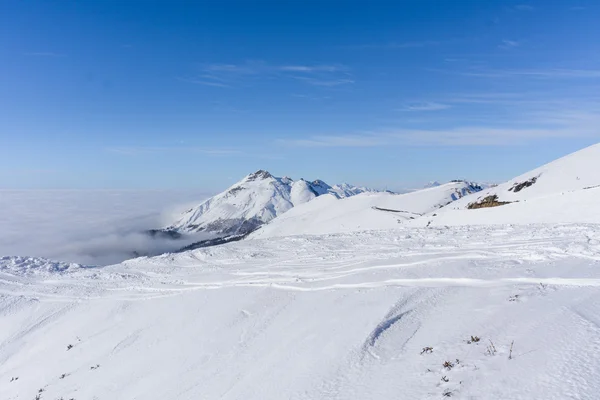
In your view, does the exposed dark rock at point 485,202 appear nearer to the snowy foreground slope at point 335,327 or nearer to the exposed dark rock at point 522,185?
the exposed dark rock at point 522,185

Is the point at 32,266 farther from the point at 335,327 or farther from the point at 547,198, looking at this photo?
the point at 547,198

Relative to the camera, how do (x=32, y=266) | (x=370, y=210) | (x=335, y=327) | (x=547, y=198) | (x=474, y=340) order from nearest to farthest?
1. (x=474, y=340)
2. (x=335, y=327)
3. (x=32, y=266)
4. (x=547, y=198)
5. (x=370, y=210)

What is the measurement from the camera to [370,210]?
296 feet

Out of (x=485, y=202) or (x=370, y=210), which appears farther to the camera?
(x=370, y=210)

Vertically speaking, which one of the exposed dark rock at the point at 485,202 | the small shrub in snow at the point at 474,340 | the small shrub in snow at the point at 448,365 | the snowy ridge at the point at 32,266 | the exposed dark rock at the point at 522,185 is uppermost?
the exposed dark rock at the point at 522,185

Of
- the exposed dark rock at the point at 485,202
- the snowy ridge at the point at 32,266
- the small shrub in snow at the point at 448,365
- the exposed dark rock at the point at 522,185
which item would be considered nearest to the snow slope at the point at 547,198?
the exposed dark rock at the point at 522,185

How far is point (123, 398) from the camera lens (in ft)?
33.6

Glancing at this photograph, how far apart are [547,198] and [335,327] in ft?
112

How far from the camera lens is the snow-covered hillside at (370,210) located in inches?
3219

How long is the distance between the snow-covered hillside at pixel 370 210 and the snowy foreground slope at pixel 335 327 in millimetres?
56843

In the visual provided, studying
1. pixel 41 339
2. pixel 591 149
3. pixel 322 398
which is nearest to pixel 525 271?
pixel 322 398

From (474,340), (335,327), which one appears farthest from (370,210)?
(474,340)

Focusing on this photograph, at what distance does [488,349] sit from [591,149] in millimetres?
79739

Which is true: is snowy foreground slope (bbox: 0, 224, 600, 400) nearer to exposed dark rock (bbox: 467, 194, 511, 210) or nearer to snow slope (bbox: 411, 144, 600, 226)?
snow slope (bbox: 411, 144, 600, 226)
